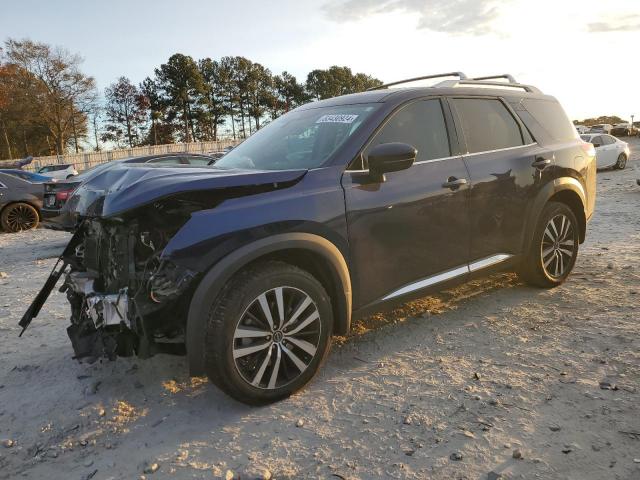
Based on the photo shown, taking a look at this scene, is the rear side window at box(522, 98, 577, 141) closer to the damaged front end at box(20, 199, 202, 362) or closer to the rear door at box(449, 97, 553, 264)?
the rear door at box(449, 97, 553, 264)

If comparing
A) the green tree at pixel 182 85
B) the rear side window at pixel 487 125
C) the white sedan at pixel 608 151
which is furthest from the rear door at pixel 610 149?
the green tree at pixel 182 85

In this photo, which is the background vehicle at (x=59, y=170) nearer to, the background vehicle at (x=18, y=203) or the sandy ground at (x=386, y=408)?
the background vehicle at (x=18, y=203)

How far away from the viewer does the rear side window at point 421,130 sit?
3.61 metres

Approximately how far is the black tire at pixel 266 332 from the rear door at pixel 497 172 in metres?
1.59

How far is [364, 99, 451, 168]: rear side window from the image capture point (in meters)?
3.61

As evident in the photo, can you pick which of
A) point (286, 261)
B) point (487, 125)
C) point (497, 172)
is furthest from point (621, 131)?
point (286, 261)

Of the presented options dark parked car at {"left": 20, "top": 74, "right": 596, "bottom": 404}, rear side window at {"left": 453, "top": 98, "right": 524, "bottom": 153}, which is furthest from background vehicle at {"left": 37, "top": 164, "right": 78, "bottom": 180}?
rear side window at {"left": 453, "top": 98, "right": 524, "bottom": 153}

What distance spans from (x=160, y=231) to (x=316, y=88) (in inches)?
3271

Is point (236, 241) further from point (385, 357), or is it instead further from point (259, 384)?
point (385, 357)

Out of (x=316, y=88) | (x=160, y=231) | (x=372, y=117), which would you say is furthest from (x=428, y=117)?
(x=316, y=88)

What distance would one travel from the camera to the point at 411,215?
3531 mm

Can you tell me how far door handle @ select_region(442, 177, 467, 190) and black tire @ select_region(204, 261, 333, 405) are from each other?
52.5 inches

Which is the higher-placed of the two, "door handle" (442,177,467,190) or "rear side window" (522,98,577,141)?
"rear side window" (522,98,577,141)

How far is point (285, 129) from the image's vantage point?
13.5 feet
